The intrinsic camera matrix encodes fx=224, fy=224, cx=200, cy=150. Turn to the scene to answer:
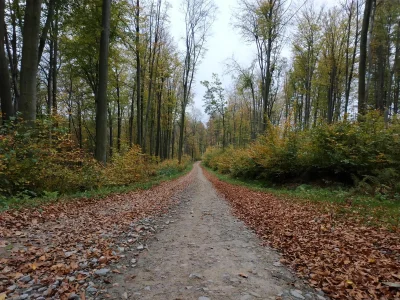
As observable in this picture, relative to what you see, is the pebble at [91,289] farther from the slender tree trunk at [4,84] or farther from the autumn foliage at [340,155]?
the slender tree trunk at [4,84]

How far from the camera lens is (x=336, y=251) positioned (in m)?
3.54

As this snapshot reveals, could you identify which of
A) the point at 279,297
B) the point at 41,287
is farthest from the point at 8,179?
the point at 279,297

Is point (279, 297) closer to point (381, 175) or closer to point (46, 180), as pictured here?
point (381, 175)

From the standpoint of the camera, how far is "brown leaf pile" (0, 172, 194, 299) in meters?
2.86

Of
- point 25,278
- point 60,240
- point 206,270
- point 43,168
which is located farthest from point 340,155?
point 43,168

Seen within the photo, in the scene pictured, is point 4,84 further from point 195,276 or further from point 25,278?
point 195,276

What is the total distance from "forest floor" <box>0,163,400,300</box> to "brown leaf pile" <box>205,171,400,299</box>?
1 centimetres

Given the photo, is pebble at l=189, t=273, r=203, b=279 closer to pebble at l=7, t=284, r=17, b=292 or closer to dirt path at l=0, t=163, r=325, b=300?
dirt path at l=0, t=163, r=325, b=300

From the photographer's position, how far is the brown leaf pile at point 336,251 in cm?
268

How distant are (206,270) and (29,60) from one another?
930cm

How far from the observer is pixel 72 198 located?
7.14 metres

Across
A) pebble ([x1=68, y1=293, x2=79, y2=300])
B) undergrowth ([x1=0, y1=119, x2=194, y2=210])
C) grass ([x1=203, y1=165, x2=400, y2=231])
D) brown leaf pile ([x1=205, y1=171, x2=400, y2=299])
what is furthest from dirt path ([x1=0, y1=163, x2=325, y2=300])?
grass ([x1=203, y1=165, x2=400, y2=231])

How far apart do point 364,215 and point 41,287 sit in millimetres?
6076

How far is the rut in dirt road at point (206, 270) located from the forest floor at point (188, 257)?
0.04 ft
